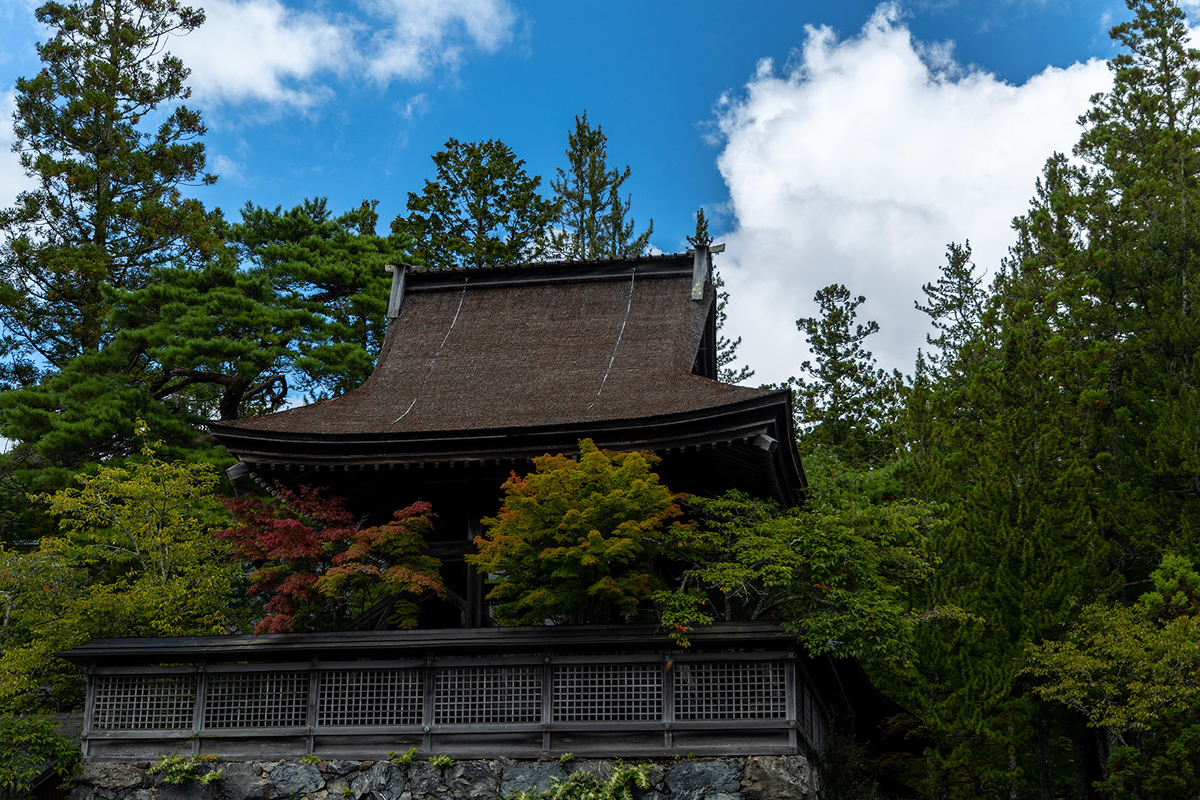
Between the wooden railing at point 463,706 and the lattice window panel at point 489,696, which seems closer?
the wooden railing at point 463,706

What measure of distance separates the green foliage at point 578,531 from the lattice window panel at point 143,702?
4101 millimetres

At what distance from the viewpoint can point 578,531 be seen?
1184cm

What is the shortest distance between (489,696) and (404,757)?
1.17 m

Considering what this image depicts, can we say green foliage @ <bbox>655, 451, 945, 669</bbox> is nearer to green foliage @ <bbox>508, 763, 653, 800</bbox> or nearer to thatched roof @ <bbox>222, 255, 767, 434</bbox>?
green foliage @ <bbox>508, 763, 653, 800</bbox>

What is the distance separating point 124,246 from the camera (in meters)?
28.6

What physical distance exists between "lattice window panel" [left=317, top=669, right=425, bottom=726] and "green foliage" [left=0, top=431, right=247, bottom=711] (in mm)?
3182

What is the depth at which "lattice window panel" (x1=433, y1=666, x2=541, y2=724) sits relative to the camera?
39.5 feet

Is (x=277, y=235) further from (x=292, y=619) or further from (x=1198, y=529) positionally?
(x=1198, y=529)

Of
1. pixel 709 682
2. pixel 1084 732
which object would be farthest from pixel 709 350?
pixel 1084 732

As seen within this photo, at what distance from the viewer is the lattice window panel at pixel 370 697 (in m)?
12.3

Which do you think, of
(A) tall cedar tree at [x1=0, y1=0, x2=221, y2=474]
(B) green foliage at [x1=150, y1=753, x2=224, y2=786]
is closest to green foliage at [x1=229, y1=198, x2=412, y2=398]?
(A) tall cedar tree at [x1=0, y1=0, x2=221, y2=474]

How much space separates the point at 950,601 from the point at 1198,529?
6.57 meters

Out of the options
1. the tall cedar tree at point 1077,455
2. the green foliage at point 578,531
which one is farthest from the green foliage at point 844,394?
the green foliage at point 578,531

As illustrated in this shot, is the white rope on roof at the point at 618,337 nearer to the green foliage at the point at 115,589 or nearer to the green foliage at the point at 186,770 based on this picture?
the green foliage at the point at 115,589
